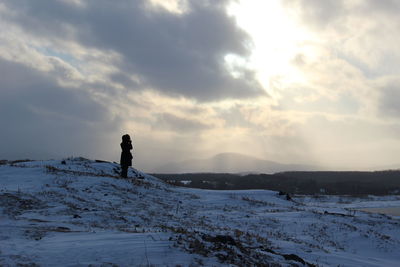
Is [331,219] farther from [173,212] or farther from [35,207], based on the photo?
[35,207]

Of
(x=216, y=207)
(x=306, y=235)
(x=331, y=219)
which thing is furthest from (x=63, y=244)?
(x=331, y=219)

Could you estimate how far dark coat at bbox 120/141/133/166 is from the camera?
25891mm

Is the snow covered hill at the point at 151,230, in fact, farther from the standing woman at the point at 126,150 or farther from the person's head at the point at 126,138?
the person's head at the point at 126,138

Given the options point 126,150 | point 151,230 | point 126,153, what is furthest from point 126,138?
point 151,230

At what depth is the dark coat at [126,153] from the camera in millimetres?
25891

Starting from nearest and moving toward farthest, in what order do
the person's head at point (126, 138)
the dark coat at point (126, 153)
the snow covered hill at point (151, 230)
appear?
the snow covered hill at point (151, 230)
the dark coat at point (126, 153)
the person's head at point (126, 138)

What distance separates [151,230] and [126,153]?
16.2 meters

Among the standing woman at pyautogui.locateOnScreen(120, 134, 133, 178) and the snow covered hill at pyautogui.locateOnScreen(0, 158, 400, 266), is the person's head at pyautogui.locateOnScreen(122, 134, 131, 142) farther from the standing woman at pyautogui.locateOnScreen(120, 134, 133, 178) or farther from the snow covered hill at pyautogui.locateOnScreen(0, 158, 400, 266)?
the snow covered hill at pyautogui.locateOnScreen(0, 158, 400, 266)

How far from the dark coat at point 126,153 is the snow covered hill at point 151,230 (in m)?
3.60

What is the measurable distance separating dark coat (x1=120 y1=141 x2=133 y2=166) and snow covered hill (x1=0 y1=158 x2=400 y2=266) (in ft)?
11.8

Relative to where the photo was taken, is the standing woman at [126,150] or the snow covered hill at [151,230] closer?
the snow covered hill at [151,230]

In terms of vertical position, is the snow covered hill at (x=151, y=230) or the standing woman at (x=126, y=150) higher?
the standing woman at (x=126, y=150)

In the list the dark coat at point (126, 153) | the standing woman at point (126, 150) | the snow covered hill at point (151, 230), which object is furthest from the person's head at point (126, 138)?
the snow covered hill at point (151, 230)

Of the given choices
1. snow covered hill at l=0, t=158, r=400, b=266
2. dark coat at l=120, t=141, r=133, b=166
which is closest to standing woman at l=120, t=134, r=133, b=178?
dark coat at l=120, t=141, r=133, b=166
